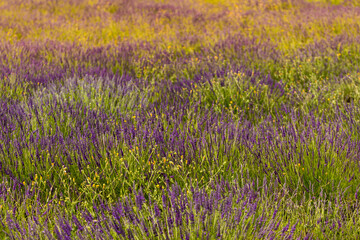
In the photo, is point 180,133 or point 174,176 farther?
point 180,133

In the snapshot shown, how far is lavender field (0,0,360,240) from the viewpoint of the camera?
160cm

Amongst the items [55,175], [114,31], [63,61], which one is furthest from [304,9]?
[55,175]

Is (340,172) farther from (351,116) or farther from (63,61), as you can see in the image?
(63,61)

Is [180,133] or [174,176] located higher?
[180,133]

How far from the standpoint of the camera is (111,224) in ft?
4.72

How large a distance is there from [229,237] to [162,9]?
8404mm

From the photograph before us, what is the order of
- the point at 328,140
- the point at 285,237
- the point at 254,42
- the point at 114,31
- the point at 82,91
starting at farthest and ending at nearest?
1. the point at 114,31
2. the point at 254,42
3. the point at 82,91
4. the point at 328,140
5. the point at 285,237

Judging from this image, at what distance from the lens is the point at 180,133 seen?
8.06 feet

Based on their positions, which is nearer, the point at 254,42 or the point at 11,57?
the point at 11,57

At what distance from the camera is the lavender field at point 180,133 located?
62.9 inches

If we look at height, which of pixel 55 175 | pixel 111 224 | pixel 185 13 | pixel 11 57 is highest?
pixel 185 13

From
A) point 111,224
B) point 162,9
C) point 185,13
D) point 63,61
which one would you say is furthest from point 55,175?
point 162,9

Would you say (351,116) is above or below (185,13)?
below

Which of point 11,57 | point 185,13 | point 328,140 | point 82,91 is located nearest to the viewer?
point 328,140
